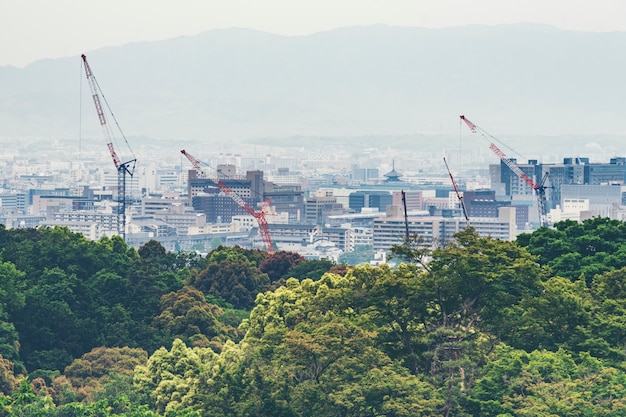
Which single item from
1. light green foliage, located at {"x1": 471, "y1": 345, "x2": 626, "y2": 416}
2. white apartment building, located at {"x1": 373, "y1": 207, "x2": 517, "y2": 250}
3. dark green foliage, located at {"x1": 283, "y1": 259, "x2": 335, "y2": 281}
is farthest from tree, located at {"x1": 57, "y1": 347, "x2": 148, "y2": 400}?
white apartment building, located at {"x1": 373, "y1": 207, "x2": 517, "y2": 250}

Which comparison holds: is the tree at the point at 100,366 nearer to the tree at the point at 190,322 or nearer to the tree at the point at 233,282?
the tree at the point at 190,322

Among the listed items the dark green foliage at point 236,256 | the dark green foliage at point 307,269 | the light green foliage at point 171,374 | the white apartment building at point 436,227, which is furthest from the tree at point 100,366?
the white apartment building at point 436,227

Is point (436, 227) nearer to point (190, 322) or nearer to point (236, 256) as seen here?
point (236, 256)

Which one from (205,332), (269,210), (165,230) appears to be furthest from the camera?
(269,210)

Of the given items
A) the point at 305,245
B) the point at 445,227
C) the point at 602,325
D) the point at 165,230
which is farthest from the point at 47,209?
the point at 602,325

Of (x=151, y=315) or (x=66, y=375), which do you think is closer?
(x=66, y=375)

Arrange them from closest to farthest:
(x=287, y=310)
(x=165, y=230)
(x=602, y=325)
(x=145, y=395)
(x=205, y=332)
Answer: (x=602, y=325)
(x=145, y=395)
(x=287, y=310)
(x=205, y=332)
(x=165, y=230)

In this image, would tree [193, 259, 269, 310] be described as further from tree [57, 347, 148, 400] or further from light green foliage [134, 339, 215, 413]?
light green foliage [134, 339, 215, 413]

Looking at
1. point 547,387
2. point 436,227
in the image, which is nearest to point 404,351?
point 547,387

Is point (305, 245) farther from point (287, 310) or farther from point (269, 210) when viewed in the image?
point (287, 310)
